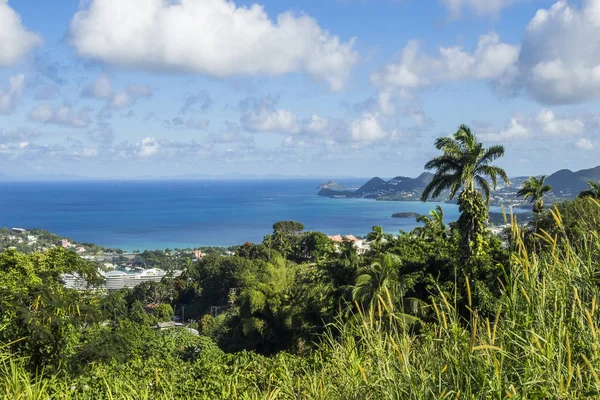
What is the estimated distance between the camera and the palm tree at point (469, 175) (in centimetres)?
1414

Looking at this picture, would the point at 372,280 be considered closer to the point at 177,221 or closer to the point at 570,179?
the point at 570,179

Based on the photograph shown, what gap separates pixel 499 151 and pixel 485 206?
1.47m

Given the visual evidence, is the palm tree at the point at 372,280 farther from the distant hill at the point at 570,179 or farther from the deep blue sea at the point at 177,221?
the distant hill at the point at 570,179

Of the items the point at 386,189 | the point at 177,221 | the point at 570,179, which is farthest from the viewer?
the point at 386,189

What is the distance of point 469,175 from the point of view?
566 inches

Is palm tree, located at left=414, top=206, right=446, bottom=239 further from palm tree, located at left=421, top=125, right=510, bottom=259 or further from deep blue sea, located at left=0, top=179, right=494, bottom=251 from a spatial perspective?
deep blue sea, located at left=0, top=179, right=494, bottom=251

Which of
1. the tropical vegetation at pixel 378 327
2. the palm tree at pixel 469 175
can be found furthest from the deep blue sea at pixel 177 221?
the palm tree at pixel 469 175

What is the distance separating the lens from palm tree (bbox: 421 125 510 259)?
14.1 metres

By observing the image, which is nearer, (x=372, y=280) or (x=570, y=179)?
(x=372, y=280)

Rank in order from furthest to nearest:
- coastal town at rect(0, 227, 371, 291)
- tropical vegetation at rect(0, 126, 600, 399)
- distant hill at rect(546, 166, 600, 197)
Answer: distant hill at rect(546, 166, 600, 197), coastal town at rect(0, 227, 371, 291), tropical vegetation at rect(0, 126, 600, 399)

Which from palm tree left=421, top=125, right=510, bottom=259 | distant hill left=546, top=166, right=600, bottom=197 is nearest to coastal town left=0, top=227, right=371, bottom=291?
distant hill left=546, top=166, right=600, bottom=197

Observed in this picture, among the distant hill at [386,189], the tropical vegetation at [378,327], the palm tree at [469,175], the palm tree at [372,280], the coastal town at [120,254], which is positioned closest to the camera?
the tropical vegetation at [378,327]

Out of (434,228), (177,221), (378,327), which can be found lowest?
(177,221)

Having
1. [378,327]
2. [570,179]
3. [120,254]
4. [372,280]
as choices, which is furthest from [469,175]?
[570,179]
